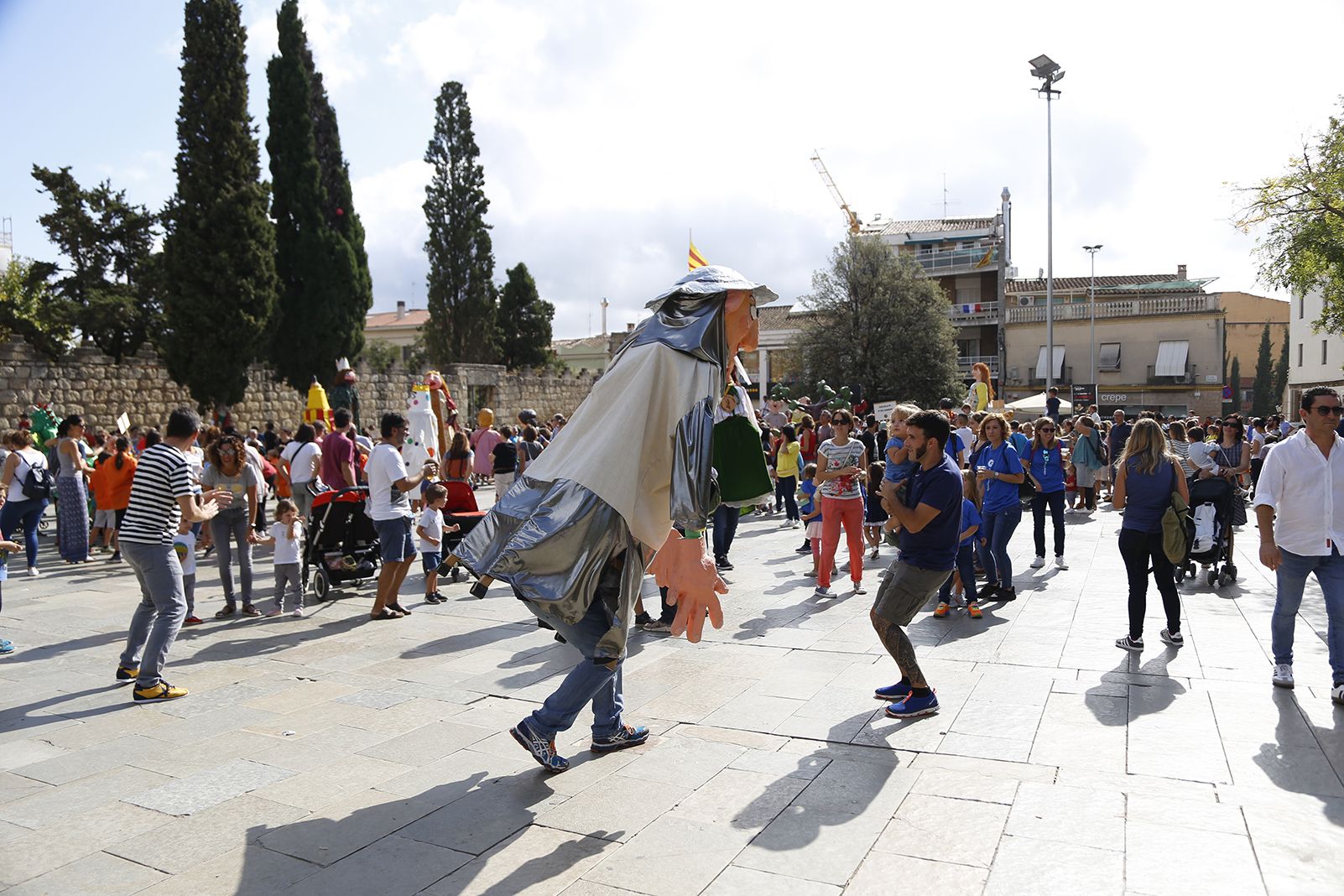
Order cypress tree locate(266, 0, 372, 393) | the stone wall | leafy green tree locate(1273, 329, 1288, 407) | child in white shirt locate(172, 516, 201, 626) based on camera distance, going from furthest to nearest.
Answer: leafy green tree locate(1273, 329, 1288, 407) < cypress tree locate(266, 0, 372, 393) < the stone wall < child in white shirt locate(172, 516, 201, 626)

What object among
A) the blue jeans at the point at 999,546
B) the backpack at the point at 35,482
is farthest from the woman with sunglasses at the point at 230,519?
the blue jeans at the point at 999,546

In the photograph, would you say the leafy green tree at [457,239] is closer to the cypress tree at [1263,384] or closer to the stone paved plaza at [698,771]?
the stone paved plaza at [698,771]

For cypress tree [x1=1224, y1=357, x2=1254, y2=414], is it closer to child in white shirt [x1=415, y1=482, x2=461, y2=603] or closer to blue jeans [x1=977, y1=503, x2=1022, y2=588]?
blue jeans [x1=977, y1=503, x2=1022, y2=588]

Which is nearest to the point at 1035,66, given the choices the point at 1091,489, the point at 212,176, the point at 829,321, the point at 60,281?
the point at 829,321

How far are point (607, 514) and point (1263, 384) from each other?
6074 centimetres

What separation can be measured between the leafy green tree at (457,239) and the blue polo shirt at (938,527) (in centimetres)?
3499

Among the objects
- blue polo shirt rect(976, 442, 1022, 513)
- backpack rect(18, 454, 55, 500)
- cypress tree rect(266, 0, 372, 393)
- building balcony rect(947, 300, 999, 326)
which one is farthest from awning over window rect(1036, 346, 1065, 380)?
backpack rect(18, 454, 55, 500)

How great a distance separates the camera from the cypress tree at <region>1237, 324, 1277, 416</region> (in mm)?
53406

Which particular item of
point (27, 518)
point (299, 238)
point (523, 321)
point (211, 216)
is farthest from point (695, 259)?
point (523, 321)

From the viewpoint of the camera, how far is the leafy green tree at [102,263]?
26156mm

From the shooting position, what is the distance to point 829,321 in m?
40.2

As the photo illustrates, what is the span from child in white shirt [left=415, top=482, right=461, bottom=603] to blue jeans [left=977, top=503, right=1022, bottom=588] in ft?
16.4

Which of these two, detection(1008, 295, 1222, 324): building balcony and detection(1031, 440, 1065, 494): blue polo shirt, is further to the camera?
detection(1008, 295, 1222, 324): building balcony

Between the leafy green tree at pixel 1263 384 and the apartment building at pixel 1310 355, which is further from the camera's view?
the leafy green tree at pixel 1263 384
